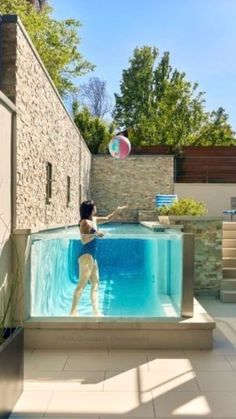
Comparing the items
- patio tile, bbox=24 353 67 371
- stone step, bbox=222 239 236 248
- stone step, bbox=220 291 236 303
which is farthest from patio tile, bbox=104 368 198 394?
stone step, bbox=222 239 236 248

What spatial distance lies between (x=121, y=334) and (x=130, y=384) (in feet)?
3.45

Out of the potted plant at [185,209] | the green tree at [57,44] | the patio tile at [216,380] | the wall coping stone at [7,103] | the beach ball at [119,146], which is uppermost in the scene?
the green tree at [57,44]

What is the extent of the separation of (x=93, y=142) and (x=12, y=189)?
17059 millimetres

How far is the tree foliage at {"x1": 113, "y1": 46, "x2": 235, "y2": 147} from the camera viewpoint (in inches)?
1077

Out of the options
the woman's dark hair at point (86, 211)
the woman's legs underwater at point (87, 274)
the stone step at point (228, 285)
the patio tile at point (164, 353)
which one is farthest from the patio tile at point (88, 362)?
the stone step at point (228, 285)

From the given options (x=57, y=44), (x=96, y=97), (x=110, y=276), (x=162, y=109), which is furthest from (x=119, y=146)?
(x=96, y=97)

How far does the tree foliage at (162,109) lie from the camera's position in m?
27.4

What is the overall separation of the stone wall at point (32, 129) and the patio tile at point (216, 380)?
2.73m

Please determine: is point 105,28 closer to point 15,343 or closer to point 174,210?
point 174,210

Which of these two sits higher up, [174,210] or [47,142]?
[47,142]

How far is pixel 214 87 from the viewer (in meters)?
29.1

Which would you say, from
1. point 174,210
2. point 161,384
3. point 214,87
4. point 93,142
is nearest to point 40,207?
point 174,210

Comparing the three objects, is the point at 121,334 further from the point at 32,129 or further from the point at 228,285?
the point at 228,285

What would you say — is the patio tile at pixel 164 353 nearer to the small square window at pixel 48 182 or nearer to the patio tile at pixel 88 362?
the patio tile at pixel 88 362
